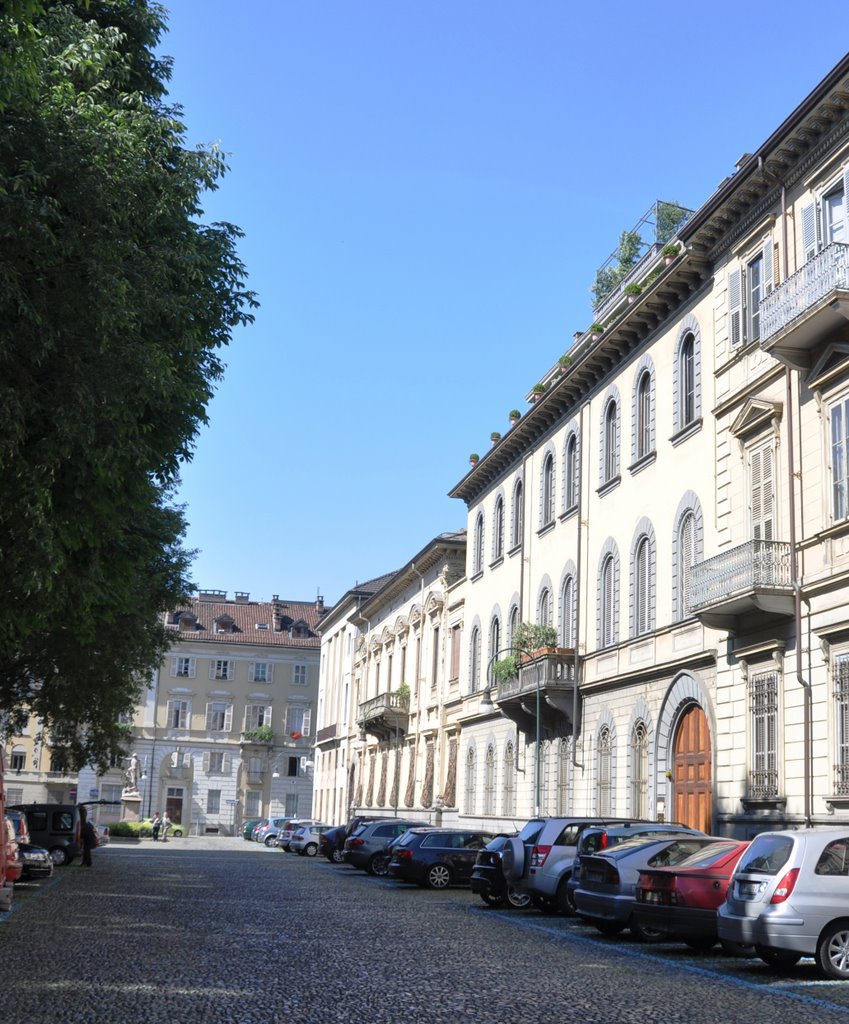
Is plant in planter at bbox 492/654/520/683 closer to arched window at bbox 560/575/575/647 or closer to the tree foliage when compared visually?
arched window at bbox 560/575/575/647

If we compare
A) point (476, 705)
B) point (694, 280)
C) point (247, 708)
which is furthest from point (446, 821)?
point (247, 708)

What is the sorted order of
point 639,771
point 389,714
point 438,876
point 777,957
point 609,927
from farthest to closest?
point 389,714 → point 639,771 → point 438,876 → point 609,927 → point 777,957

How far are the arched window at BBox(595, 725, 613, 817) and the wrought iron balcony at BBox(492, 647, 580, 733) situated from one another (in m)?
1.81

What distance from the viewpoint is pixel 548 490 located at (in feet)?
130

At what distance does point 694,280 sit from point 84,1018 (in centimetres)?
2226

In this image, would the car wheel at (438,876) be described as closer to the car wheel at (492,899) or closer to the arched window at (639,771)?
the arched window at (639,771)

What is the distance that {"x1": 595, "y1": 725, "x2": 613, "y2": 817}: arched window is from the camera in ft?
105

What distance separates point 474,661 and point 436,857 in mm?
17277

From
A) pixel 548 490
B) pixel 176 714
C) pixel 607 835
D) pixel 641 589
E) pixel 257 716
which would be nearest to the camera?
pixel 607 835

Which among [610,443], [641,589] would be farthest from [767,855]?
[610,443]

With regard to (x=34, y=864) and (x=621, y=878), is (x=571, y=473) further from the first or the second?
(x=621, y=878)

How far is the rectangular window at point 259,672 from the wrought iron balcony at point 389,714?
34.7m

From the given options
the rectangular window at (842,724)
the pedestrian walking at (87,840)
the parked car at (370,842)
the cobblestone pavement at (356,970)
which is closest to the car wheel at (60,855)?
the pedestrian walking at (87,840)

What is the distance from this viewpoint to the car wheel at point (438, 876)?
30031mm
